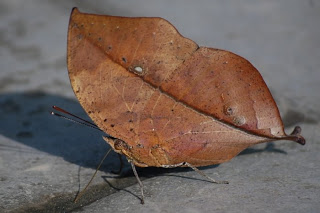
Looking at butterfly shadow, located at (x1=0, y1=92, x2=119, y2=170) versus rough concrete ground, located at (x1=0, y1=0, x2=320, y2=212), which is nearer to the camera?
rough concrete ground, located at (x1=0, y1=0, x2=320, y2=212)

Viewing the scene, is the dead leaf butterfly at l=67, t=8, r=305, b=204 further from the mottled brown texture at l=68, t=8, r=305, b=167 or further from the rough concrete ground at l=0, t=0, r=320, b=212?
the rough concrete ground at l=0, t=0, r=320, b=212

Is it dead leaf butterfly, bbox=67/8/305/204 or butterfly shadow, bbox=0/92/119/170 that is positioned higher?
dead leaf butterfly, bbox=67/8/305/204

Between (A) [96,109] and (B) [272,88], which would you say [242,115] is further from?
(B) [272,88]

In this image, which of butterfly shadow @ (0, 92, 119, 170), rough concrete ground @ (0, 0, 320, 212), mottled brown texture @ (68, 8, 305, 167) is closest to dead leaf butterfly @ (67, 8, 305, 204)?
mottled brown texture @ (68, 8, 305, 167)

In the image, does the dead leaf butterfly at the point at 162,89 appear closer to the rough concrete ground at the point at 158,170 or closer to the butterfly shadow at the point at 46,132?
the rough concrete ground at the point at 158,170

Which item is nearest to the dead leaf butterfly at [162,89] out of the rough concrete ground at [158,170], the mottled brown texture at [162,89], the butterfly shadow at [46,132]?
the mottled brown texture at [162,89]

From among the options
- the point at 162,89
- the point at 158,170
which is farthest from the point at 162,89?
the point at 158,170
